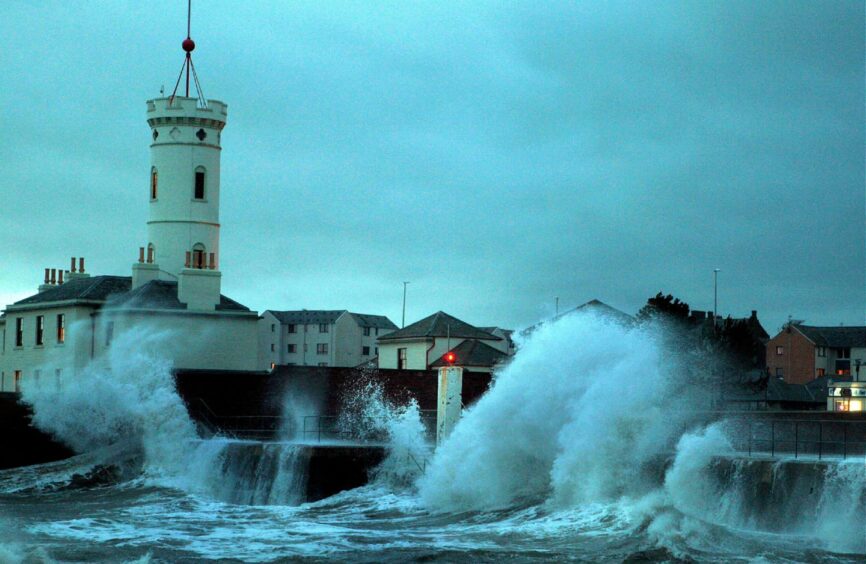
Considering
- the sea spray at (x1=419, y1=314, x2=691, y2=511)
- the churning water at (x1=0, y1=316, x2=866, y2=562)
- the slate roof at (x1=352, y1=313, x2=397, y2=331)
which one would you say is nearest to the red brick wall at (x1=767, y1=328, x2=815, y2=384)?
the slate roof at (x1=352, y1=313, x2=397, y2=331)

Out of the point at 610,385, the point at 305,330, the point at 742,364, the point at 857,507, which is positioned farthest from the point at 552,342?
the point at 305,330

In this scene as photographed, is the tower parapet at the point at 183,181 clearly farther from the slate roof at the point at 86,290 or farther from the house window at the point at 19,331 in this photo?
the house window at the point at 19,331

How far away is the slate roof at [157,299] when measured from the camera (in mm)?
46719

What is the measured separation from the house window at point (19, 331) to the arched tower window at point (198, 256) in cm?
732

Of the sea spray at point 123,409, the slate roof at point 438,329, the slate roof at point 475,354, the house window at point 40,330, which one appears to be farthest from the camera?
the slate roof at point 438,329

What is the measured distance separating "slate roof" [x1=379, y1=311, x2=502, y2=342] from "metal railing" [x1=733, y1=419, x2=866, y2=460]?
28.4 m

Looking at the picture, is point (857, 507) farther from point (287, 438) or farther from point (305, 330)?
point (305, 330)

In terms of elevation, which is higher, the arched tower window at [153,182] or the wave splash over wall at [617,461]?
the arched tower window at [153,182]

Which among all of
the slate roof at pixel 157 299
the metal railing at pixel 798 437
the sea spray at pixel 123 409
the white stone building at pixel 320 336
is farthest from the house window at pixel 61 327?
the white stone building at pixel 320 336

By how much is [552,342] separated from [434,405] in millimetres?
14458

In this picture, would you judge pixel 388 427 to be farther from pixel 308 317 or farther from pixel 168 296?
pixel 308 317

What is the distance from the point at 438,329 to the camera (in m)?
59.2

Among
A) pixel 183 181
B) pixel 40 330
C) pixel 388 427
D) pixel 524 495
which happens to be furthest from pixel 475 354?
pixel 524 495

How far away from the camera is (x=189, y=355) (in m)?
46.7
